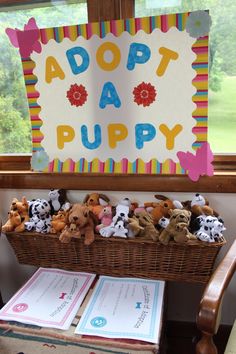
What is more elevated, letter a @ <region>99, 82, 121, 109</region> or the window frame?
letter a @ <region>99, 82, 121, 109</region>

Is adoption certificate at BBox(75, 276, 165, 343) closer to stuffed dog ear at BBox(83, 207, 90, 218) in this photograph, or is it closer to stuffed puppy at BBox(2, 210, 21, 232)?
stuffed dog ear at BBox(83, 207, 90, 218)

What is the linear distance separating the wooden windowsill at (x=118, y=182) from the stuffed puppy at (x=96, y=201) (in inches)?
1.7

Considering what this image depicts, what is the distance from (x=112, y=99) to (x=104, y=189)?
0.34 metres

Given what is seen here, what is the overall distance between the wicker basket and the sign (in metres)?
0.28

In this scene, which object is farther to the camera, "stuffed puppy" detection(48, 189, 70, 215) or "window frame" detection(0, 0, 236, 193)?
"stuffed puppy" detection(48, 189, 70, 215)

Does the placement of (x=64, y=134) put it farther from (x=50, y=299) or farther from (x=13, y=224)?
(x=50, y=299)

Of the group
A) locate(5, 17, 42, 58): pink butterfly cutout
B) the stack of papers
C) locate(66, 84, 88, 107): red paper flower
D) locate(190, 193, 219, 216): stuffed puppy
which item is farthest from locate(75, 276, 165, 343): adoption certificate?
locate(5, 17, 42, 58): pink butterfly cutout

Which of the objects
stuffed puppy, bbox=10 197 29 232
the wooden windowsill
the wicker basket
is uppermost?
the wooden windowsill

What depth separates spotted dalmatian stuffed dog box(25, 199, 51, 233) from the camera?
1.14 m

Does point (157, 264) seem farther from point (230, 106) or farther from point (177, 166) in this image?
point (230, 106)

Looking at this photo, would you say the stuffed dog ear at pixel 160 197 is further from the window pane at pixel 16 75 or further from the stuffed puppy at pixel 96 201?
the window pane at pixel 16 75

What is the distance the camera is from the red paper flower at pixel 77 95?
1.19m

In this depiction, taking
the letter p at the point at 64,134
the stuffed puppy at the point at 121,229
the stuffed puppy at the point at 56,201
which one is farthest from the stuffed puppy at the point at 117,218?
the letter p at the point at 64,134

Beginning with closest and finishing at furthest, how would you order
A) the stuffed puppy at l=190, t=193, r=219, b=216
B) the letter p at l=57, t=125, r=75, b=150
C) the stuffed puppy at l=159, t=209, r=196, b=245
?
1. the stuffed puppy at l=159, t=209, r=196, b=245
2. the stuffed puppy at l=190, t=193, r=219, b=216
3. the letter p at l=57, t=125, r=75, b=150
